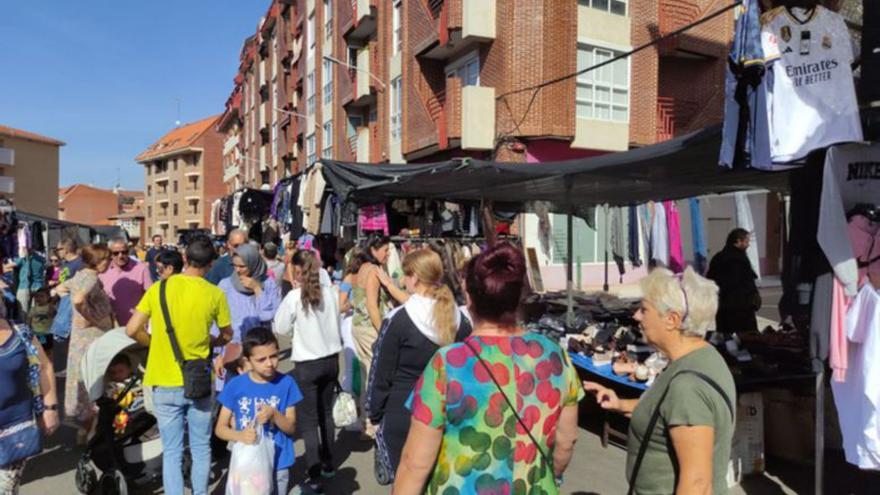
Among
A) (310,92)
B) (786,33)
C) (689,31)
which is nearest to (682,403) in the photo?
(786,33)

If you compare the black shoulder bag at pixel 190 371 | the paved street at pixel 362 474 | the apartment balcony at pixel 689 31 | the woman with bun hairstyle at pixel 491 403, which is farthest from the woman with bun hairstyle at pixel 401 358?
the apartment balcony at pixel 689 31

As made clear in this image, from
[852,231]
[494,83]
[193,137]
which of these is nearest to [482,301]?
[852,231]

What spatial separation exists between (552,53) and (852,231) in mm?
12765

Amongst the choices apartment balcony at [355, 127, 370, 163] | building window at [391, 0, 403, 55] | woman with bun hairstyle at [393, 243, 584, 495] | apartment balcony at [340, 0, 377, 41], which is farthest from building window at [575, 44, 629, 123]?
woman with bun hairstyle at [393, 243, 584, 495]

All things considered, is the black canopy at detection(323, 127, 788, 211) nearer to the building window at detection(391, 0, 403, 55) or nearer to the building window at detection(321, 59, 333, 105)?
the building window at detection(391, 0, 403, 55)

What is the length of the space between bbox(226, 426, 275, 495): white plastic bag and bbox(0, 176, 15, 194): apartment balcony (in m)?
63.1

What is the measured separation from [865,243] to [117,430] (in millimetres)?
5406

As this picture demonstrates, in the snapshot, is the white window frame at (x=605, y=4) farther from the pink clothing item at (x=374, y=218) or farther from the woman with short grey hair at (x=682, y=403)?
the woman with short grey hair at (x=682, y=403)

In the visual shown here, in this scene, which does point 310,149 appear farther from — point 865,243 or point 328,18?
point 865,243

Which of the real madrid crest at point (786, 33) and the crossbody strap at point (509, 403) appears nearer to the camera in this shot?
the crossbody strap at point (509, 403)

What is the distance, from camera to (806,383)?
201 inches

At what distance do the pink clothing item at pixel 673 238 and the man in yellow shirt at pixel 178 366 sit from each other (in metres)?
7.58

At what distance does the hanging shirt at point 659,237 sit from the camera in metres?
9.13

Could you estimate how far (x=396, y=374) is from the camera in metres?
3.29
